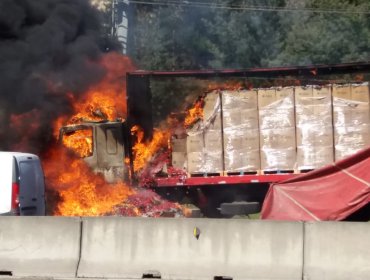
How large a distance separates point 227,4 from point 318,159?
76.9 ft

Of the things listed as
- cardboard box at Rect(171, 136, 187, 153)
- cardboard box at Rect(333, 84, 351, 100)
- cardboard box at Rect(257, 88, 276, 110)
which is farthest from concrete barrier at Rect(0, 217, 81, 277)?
cardboard box at Rect(333, 84, 351, 100)

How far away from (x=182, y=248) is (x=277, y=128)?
7.87m

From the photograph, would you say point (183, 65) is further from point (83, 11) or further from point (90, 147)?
point (90, 147)

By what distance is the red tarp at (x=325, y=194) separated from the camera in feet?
44.1

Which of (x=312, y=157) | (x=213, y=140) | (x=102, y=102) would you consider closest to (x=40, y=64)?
(x=102, y=102)

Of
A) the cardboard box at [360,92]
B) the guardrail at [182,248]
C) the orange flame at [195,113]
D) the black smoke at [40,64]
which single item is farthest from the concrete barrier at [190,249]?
the black smoke at [40,64]

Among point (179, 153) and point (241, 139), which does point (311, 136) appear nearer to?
point (241, 139)

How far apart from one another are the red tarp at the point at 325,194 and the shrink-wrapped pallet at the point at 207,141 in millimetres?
4622

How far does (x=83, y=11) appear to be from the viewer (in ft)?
77.5

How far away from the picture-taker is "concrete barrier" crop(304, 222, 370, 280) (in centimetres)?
1041

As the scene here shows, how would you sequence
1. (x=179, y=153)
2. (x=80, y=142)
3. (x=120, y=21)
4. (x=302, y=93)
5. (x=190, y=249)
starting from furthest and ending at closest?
1. (x=120, y=21)
2. (x=80, y=142)
3. (x=179, y=153)
4. (x=302, y=93)
5. (x=190, y=249)

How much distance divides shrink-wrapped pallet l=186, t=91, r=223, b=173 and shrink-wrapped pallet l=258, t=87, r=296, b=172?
101 centimetres

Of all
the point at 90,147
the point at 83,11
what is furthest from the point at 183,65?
the point at 90,147

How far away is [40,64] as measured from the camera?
71.7 ft
